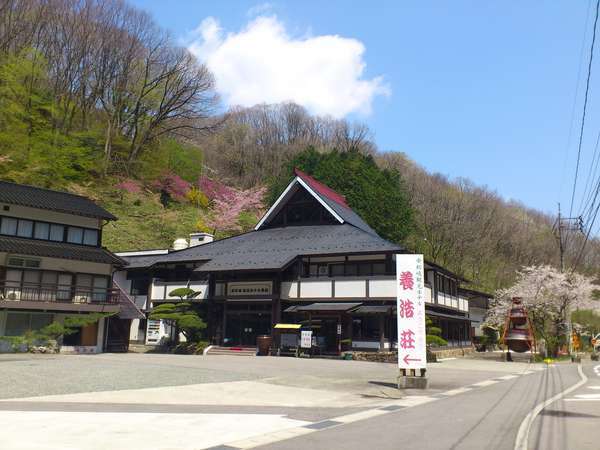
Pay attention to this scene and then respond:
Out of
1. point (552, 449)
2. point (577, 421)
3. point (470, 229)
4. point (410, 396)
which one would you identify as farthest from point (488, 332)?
point (552, 449)

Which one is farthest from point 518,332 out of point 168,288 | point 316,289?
point 168,288

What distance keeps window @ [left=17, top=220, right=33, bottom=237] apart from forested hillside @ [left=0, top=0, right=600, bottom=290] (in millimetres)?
13540

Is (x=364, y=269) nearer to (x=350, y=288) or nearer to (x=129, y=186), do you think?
(x=350, y=288)

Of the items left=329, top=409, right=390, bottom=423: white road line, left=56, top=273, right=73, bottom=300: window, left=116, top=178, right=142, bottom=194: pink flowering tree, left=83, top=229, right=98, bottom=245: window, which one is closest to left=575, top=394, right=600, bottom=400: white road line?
left=329, top=409, right=390, bottom=423: white road line

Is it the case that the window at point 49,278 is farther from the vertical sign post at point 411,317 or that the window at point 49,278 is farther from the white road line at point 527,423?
the white road line at point 527,423

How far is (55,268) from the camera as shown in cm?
2766

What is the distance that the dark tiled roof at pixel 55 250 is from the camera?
84.8ft

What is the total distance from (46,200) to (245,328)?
1359 centimetres

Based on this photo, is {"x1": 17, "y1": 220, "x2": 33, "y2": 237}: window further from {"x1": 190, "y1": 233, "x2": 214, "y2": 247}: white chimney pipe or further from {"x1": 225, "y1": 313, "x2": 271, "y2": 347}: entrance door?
{"x1": 190, "y1": 233, "x2": 214, "y2": 247}: white chimney pipe

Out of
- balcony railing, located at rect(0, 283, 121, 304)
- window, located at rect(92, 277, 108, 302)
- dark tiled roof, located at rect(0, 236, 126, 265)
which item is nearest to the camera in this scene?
balcony railing, located at rect(0, 283, 121, 304)

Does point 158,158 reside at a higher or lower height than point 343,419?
higher

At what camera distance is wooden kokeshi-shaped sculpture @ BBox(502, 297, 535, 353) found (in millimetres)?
30766

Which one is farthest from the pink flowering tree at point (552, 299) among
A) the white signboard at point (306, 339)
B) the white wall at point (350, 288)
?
the white signboard at point (306, 339)

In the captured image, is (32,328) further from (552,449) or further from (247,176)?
(247,176)
